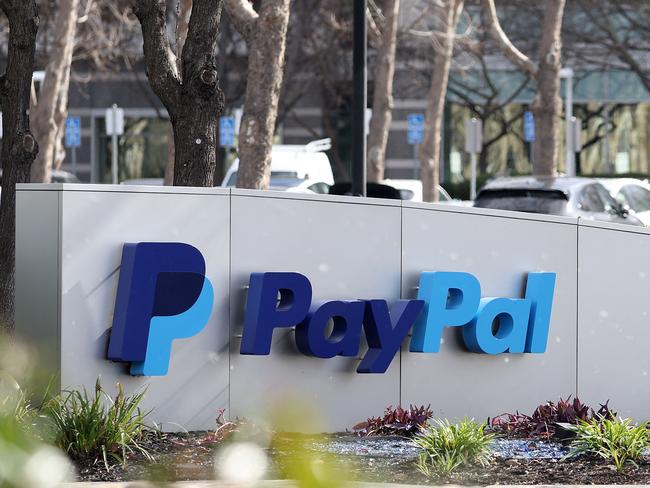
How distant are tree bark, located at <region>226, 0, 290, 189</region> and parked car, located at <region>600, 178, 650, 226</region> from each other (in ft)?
22.8

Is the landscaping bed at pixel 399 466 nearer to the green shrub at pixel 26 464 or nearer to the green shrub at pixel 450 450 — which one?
the green shrub at pixel 450 450

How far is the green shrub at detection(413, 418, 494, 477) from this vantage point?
6.74 meters

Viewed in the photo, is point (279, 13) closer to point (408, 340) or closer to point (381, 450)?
point (408, 340)

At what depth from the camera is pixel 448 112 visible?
4981 centimetres

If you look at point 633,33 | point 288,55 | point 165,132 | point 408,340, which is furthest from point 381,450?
point 165,132

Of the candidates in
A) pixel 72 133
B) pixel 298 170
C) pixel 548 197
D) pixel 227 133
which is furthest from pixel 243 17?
pixel 72 133

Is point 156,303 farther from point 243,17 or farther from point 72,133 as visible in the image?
point 72,133

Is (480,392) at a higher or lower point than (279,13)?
lower

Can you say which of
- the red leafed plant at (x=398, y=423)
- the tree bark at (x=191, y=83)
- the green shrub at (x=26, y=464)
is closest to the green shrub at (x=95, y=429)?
the red leafed plant at (x=398, y=423)

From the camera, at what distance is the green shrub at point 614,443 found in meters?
7.02

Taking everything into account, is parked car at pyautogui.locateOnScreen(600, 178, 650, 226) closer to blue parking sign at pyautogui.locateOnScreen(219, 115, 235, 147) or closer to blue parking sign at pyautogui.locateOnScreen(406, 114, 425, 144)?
blue parking sign at pyautogui.locateOnScreen(406, 114, 425, 144)

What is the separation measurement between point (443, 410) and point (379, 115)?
22077 mm

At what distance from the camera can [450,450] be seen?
6.92 meters

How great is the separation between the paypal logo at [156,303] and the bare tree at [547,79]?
69.3 ft
